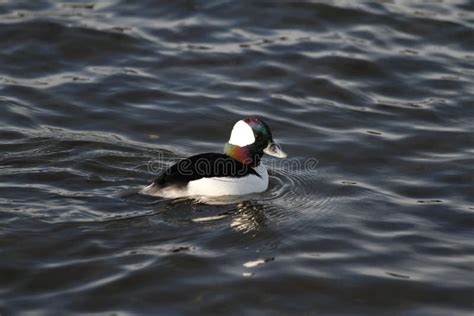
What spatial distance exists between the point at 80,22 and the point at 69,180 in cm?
597

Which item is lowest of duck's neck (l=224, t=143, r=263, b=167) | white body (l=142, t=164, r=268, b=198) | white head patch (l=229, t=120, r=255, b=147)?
white body (l=142, t=164, r=268, b=198)

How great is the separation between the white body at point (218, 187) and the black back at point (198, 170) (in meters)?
0.05

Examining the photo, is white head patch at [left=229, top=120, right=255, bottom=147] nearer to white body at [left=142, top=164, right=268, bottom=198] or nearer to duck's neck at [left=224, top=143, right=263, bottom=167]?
duck's neck at [left=224, top=143, right=263, bottom=167]

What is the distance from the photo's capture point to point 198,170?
34.3ft

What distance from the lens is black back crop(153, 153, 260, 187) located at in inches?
408

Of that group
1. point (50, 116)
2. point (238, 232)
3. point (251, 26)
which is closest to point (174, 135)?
point (50, 116)

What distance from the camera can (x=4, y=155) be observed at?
11305 millimetres

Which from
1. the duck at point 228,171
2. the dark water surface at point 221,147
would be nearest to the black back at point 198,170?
the duck at point 228,171

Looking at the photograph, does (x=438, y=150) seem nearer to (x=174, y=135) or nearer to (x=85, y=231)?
(x=174, y=135)

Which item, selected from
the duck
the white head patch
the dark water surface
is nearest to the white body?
the duck

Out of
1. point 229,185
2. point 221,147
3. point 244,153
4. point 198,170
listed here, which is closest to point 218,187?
point 229,185

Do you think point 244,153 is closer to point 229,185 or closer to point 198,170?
point 229,185

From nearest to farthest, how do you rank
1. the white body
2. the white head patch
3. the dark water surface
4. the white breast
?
the dark water surface → the white body → the white breast → the white head patch

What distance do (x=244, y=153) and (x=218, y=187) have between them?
0.75 m
